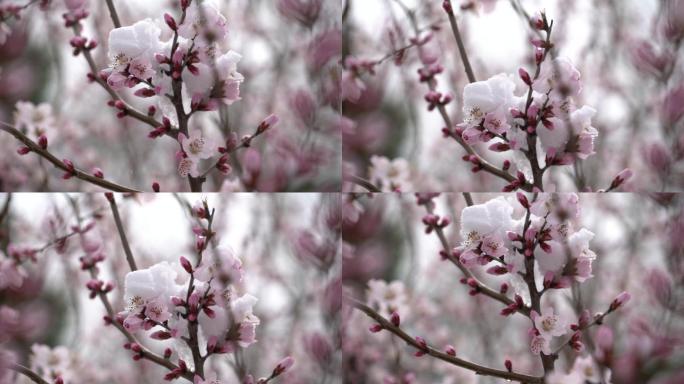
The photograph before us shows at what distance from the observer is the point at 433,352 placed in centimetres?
191

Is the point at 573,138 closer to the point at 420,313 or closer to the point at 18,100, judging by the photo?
the point at 420,313

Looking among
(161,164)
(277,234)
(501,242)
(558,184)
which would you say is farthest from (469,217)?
(161,164)

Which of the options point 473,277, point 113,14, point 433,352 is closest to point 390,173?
point 473,277

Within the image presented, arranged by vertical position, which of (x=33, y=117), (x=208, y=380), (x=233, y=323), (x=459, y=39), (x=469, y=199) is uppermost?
(x=459, y=39)

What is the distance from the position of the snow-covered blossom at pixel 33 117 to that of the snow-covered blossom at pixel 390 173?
0.67 m

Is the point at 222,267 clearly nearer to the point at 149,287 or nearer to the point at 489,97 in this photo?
the point at 149,287

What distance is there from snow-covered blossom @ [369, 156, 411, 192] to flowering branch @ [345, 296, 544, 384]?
248mm

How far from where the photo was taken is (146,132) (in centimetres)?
189

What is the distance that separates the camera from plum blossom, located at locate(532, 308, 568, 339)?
1889 mm

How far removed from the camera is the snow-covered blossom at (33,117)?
186 cm

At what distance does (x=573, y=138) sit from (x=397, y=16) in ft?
1.45

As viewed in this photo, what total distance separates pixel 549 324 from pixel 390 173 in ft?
1.46

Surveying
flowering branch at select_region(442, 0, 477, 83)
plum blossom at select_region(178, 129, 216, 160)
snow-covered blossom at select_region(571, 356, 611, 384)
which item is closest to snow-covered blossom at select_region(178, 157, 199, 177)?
plum blossom at select_region(178, 129, 216, 160)

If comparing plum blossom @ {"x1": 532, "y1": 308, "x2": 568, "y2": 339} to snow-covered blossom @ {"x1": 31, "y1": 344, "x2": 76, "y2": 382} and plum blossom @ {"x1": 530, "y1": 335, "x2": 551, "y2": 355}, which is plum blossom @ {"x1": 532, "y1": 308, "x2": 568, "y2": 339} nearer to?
plum blossom @ {"x1": 530, "y1": 335, "x2": 551, "y2": 355}
